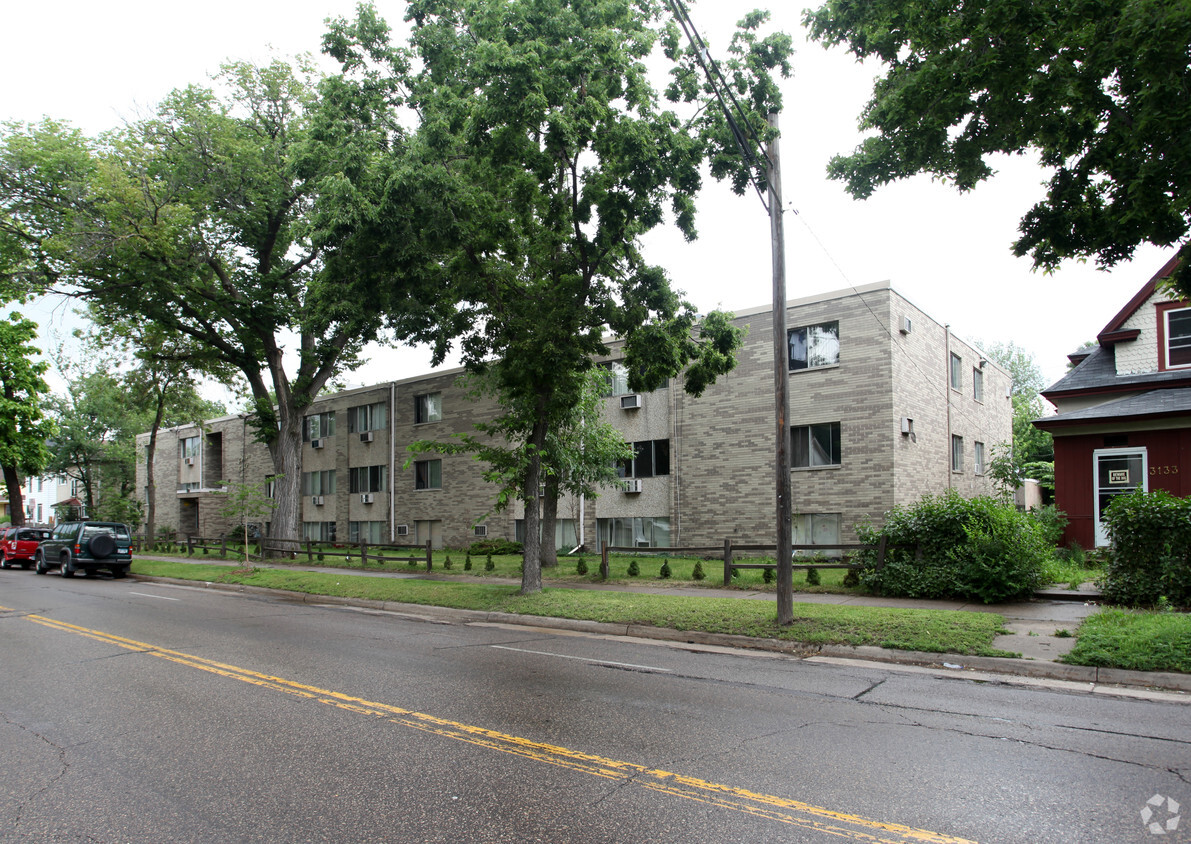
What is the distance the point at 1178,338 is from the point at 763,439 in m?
11.1

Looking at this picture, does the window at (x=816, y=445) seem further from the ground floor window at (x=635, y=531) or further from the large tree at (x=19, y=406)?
the large tree at (x=19, y=406)

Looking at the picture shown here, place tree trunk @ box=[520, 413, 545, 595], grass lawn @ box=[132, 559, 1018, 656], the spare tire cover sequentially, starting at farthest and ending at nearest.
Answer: the spare tire cover, tree trunk @ box=[520, 413, 545, 595], grass lawn @ box=[132, 559, 1018, 656]

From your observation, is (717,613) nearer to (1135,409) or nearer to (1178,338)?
(1135,409)

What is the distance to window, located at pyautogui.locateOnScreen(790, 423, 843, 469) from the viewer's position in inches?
859

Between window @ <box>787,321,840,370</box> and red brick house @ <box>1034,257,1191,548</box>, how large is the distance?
5.78 m

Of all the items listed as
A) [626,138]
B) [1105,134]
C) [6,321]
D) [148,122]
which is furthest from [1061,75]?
[6,321]

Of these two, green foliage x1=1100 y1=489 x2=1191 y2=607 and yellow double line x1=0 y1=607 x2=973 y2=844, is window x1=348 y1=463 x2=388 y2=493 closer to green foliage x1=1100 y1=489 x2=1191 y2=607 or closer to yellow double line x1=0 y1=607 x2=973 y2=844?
yellow double line x1=0 y1=607 x2=973 y2=844

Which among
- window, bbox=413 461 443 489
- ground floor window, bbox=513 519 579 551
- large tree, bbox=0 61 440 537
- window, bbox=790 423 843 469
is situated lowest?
ground floor window, bbox=513 519 579 551

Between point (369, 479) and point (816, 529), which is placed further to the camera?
point (369, 479)

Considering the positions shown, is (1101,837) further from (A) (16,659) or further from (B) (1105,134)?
(A) (16,659)

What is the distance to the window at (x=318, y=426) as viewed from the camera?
3866cm

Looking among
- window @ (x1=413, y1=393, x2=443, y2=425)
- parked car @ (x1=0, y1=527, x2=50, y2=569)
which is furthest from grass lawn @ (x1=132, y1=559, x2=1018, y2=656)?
parked car @ (x1=0, y1=527, x2=50, y2=569)

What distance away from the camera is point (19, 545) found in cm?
2819

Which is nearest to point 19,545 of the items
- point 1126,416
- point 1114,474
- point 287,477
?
point 287,477
